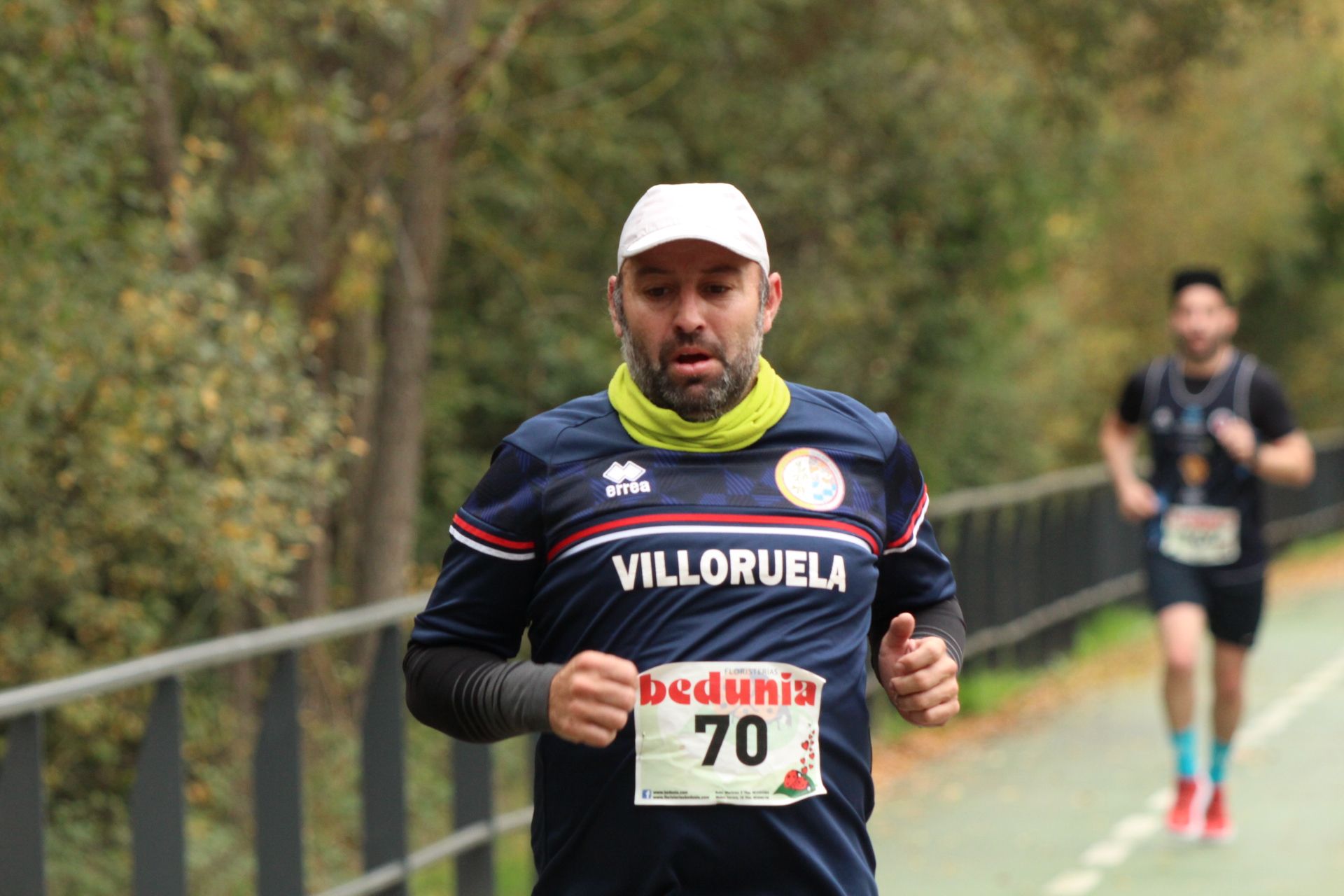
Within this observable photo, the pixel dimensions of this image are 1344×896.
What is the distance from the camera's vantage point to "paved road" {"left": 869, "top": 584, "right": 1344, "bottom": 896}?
8898 mm

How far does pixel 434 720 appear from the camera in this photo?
3.54 m

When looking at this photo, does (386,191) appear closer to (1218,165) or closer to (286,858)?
(286,858)

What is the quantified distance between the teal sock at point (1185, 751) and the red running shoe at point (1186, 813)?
0.06 metres

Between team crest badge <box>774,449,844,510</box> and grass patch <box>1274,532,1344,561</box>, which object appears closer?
team crest badge <box>774,449,844,510</box>

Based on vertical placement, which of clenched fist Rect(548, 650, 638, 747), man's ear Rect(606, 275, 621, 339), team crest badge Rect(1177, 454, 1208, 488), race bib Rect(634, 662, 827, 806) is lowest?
team crest badge Rect(1177, 454, 1208, 488)

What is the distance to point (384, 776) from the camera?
700cm

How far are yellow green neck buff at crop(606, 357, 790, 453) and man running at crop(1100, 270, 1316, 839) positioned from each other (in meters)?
6.08

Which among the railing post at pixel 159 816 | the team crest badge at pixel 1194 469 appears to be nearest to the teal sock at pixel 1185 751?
the team crest badge at pixel 1194 469

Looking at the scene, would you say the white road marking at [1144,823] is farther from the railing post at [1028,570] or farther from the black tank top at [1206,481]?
the railing post at [1028,570]

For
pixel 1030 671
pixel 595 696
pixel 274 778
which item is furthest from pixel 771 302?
pixel 1030 671

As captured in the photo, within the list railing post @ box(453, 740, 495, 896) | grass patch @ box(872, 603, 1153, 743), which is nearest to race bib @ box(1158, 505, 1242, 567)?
grass patch @ box(872, 603, 1153, 743)

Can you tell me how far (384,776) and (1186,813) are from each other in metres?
4.02

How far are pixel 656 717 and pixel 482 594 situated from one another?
35 centimetres

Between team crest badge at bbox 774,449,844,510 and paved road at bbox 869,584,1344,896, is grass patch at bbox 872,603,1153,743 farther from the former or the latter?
team crest badge at bbox 774,449,844,510
